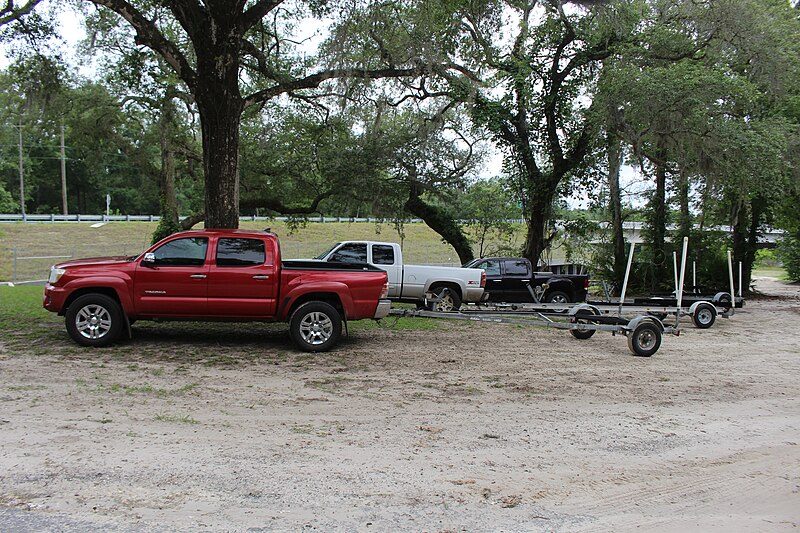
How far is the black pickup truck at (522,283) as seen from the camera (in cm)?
1925

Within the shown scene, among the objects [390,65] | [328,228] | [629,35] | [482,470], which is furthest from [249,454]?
[328,228]

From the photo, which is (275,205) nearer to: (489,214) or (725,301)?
(489,214)

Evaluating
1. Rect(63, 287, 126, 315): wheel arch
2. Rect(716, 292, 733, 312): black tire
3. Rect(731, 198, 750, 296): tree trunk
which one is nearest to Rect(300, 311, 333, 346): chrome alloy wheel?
Rect(63, 287, 126, 315): wheel arch

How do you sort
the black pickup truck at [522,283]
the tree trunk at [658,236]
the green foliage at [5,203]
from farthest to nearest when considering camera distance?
the green foliage at [5,203] < the tree trunk at [658,236] < the black pickup truck at [522,283]

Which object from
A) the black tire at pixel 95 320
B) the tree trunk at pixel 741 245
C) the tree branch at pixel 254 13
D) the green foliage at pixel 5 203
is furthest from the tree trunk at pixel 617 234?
the green foliage at pixel 5 203

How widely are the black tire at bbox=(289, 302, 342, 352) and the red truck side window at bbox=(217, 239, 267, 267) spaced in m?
1.09

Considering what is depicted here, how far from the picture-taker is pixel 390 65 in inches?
606

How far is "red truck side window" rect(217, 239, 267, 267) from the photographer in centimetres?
1018

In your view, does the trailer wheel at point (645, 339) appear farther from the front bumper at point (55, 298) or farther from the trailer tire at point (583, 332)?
the front bumper at point (55, 298)

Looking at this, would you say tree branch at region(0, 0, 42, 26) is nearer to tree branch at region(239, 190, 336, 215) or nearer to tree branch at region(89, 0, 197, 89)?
tree branch at region(89, 0, 197, 89)

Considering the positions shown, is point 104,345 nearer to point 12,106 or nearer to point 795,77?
point 12,106

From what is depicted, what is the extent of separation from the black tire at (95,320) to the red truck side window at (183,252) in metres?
0.99

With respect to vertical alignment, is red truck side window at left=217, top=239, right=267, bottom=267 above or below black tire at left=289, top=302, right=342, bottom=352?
above

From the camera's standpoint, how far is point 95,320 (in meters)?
9.80
